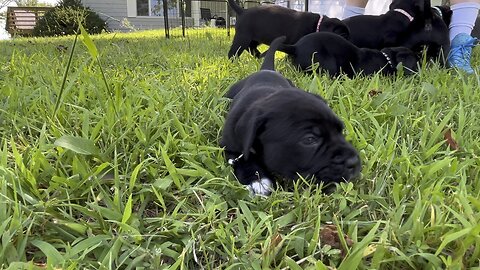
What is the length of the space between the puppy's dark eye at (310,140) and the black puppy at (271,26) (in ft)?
9.48

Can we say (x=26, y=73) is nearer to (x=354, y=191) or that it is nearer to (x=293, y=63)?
(x=293, y=63)

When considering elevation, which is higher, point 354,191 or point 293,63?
point 293,63

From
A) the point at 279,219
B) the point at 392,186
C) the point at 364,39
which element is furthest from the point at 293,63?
the point at 279,219

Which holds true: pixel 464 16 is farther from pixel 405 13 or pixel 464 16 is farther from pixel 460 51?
pixel 405 13

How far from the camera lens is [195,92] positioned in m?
2.52

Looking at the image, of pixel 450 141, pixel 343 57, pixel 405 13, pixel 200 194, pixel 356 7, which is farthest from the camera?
pixel 356 7

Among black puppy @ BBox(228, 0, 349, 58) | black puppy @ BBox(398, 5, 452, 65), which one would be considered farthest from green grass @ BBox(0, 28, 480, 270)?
black puppy @ BBox(228, 0, 349, 58)

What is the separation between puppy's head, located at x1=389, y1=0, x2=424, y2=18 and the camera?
161 inches

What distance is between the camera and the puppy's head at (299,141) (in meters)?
1.55

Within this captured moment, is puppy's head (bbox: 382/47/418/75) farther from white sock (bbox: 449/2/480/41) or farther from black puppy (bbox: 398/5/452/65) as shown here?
white sock (bbox: 449/2/480/41)

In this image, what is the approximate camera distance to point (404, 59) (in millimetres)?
3426

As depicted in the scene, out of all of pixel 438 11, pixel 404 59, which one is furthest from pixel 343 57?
pixel 438 11

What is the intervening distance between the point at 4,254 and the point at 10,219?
105mm

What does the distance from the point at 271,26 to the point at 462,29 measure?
5.61ft
